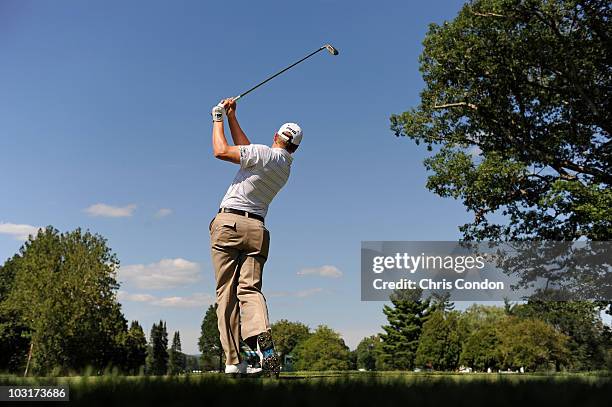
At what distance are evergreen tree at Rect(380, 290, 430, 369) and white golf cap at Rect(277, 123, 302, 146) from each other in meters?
71.3

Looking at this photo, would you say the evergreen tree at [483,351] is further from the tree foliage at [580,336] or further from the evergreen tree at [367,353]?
the evergreen tree at [367,353]

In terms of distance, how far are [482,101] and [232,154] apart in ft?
59.2

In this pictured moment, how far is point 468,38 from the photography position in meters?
20.9

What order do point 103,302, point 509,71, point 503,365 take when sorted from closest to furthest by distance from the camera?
point 509,71
point 103,302
point 503,365

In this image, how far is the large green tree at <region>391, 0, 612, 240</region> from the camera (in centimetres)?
2009

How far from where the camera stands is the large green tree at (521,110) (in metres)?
20.1

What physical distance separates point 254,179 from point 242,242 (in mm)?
648

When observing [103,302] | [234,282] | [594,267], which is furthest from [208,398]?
[103,302]

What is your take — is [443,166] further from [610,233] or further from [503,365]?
[503,365]

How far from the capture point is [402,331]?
263 ft

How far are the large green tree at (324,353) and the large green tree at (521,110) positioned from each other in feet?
184

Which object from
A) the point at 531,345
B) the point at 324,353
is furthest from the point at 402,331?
the point at 531,345

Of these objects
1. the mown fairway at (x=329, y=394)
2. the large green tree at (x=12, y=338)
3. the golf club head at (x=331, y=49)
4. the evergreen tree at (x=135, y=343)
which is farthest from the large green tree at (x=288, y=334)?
the mown fairway at (x=329, y=394)

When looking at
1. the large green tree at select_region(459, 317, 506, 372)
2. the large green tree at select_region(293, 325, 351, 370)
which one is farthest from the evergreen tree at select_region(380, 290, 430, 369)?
the large green tree at select_region(459, 317, 506, 372)
